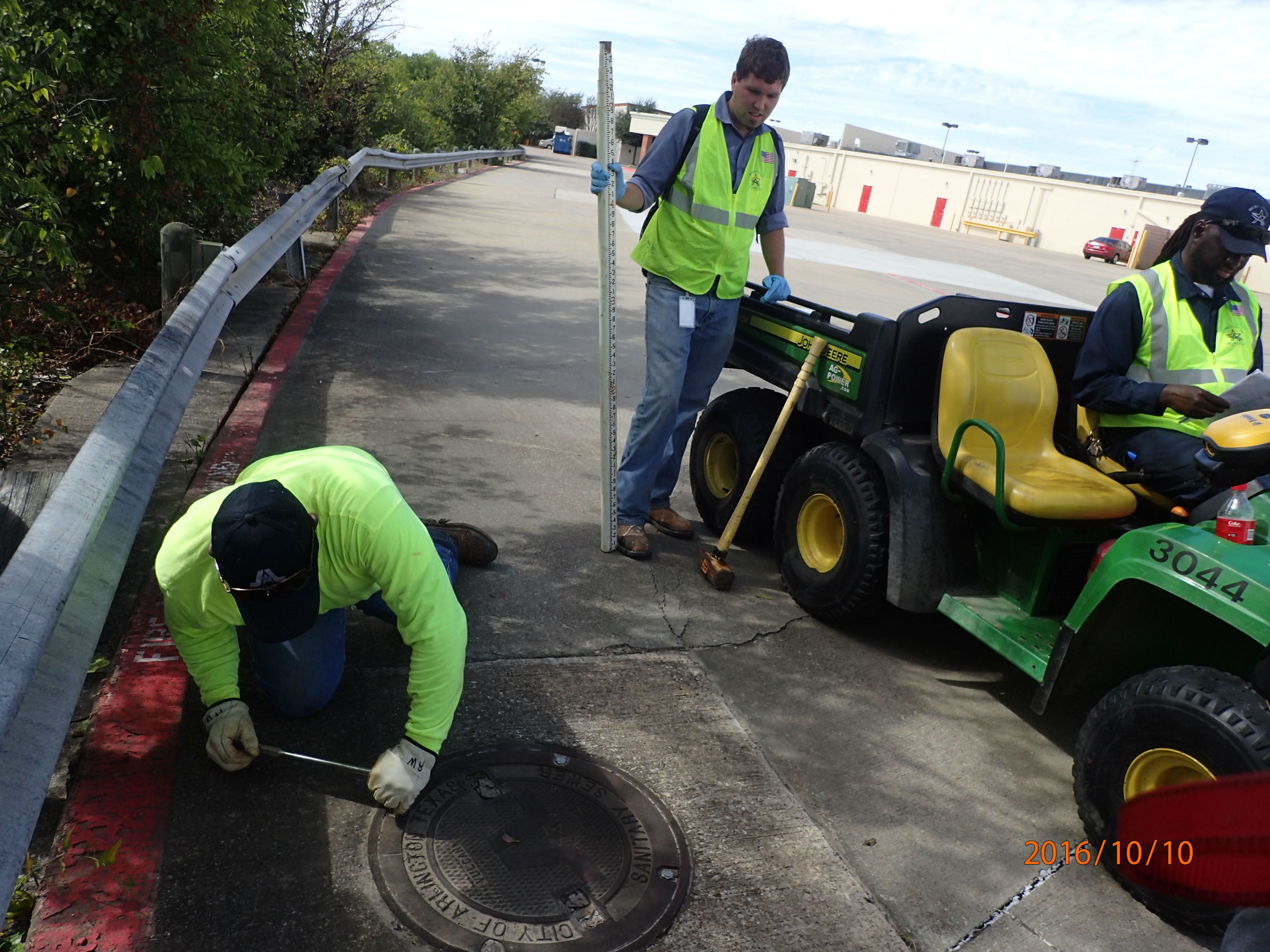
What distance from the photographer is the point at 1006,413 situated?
3.77 meters

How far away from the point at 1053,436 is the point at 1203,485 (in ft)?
2.28

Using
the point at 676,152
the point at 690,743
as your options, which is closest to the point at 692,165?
the point at 676,152

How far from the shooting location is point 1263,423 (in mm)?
2811

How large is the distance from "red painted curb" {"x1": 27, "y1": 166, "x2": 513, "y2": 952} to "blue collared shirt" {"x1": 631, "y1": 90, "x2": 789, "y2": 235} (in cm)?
262

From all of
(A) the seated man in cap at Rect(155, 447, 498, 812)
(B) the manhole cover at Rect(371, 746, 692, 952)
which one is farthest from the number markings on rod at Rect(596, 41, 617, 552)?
(A) the seated man in cap at Rect(155, 447, 498, 812)

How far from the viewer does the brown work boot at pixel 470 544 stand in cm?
405

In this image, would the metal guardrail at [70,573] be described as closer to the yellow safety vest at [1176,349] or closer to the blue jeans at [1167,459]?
the blue jeans at [1167,459]

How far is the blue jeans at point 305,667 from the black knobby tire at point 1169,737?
77.5 inches

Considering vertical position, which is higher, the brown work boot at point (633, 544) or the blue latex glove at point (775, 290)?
the blue latex glove at point (775, 290)

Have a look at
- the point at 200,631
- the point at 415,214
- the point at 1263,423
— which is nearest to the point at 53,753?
the point at 200,631

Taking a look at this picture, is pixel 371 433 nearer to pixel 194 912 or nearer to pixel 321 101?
pixel 194 912

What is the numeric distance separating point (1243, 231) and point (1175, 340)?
0.43 m

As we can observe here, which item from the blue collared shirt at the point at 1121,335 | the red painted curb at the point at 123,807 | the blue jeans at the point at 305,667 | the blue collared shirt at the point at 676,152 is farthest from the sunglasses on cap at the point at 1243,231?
the red painted curb at the point at 123,807

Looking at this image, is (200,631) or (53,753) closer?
(53,753)
